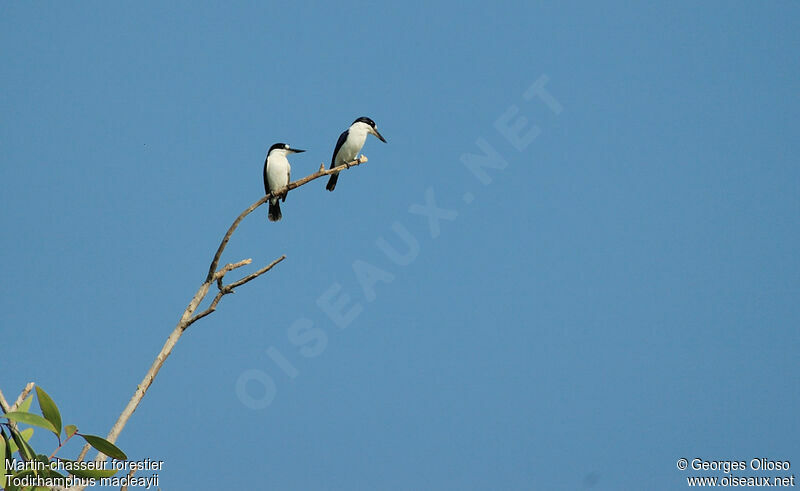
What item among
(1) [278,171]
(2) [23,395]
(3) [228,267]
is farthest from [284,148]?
(2) [23,395]

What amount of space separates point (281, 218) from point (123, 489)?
762 cm

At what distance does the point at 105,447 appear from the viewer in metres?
4.12

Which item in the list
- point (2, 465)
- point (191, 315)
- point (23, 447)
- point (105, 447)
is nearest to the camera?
point (2, 465)

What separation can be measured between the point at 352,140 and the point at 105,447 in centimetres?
829

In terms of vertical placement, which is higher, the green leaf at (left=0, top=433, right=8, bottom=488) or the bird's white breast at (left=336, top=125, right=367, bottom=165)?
the bird's white breast at (left=336, top=125, right=367, bottom=165)

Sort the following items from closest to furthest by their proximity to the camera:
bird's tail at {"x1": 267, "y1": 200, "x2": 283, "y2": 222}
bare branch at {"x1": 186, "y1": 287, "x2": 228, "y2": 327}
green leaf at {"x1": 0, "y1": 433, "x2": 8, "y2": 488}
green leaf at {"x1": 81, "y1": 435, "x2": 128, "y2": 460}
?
green leaf at {"x1": 0, "y1": 433, "x2": 8, "y2": 488}
green leaf at {"x1": 81, "y1": 435, "x2": 128, "y2": 460}
bare branch at {"x1": 186, "y1": 287, "x2": 228, "y2": 327}
bird's tail at {"x1": 267, "y1": 200, "x2": 283, "y2": 222}

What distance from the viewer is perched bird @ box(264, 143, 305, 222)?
11.5 metres

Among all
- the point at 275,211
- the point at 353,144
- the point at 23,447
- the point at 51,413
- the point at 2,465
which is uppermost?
the point at 353,144

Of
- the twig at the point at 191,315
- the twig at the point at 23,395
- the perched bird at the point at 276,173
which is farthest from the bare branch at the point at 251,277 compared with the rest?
the perched bird at the point at 276,173

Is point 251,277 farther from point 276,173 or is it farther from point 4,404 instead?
point 276,173

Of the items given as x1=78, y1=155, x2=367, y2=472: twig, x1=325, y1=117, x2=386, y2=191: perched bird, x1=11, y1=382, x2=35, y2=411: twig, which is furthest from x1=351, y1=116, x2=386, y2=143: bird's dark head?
x1=11, y1=382, x2=35, y2=411: twig

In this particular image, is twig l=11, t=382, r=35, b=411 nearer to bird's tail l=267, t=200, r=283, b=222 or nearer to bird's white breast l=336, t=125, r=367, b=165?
bird's tail l=267, t=200, r=283, b=222

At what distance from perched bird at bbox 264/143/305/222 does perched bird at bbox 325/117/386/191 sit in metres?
0.64

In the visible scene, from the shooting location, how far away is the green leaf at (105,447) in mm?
4078
